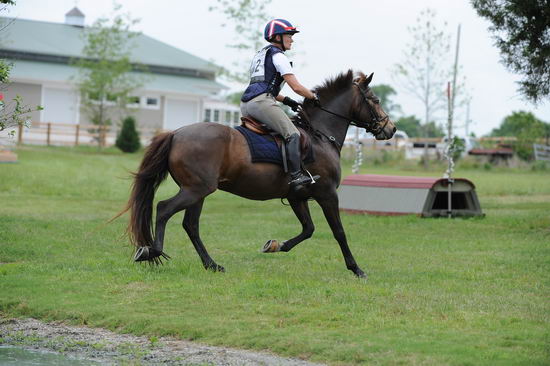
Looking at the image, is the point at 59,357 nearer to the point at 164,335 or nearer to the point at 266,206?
the point at 164,335

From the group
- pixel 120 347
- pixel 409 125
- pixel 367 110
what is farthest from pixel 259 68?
pixel 409 125

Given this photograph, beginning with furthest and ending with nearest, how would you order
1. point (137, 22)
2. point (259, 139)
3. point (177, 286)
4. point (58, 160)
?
point (137, 22) → point (58, 160) → point (259, 139) → point (177, 286)

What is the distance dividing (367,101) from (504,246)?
4203 millimetres

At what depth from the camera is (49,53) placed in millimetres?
56719

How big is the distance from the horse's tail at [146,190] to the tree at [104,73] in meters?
38.7

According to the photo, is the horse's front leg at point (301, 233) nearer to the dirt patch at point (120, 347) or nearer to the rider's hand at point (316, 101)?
the rider's hand at point (316, 101)

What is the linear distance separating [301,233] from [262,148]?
1.34 metres

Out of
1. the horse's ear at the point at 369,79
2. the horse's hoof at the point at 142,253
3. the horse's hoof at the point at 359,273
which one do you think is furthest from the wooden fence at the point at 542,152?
the horse's hoof at the point at 142,253

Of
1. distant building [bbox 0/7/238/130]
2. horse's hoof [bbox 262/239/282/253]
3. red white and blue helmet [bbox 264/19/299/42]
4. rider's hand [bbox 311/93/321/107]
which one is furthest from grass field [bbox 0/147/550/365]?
distant building [bbox 0/7/238/130]

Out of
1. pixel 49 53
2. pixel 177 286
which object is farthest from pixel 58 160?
pixel 177 286

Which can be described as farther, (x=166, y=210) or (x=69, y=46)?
(x=69, y=46)

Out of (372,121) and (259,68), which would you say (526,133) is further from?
(259,68)

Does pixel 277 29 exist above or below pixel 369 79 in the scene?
above

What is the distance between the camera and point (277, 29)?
431 inches
